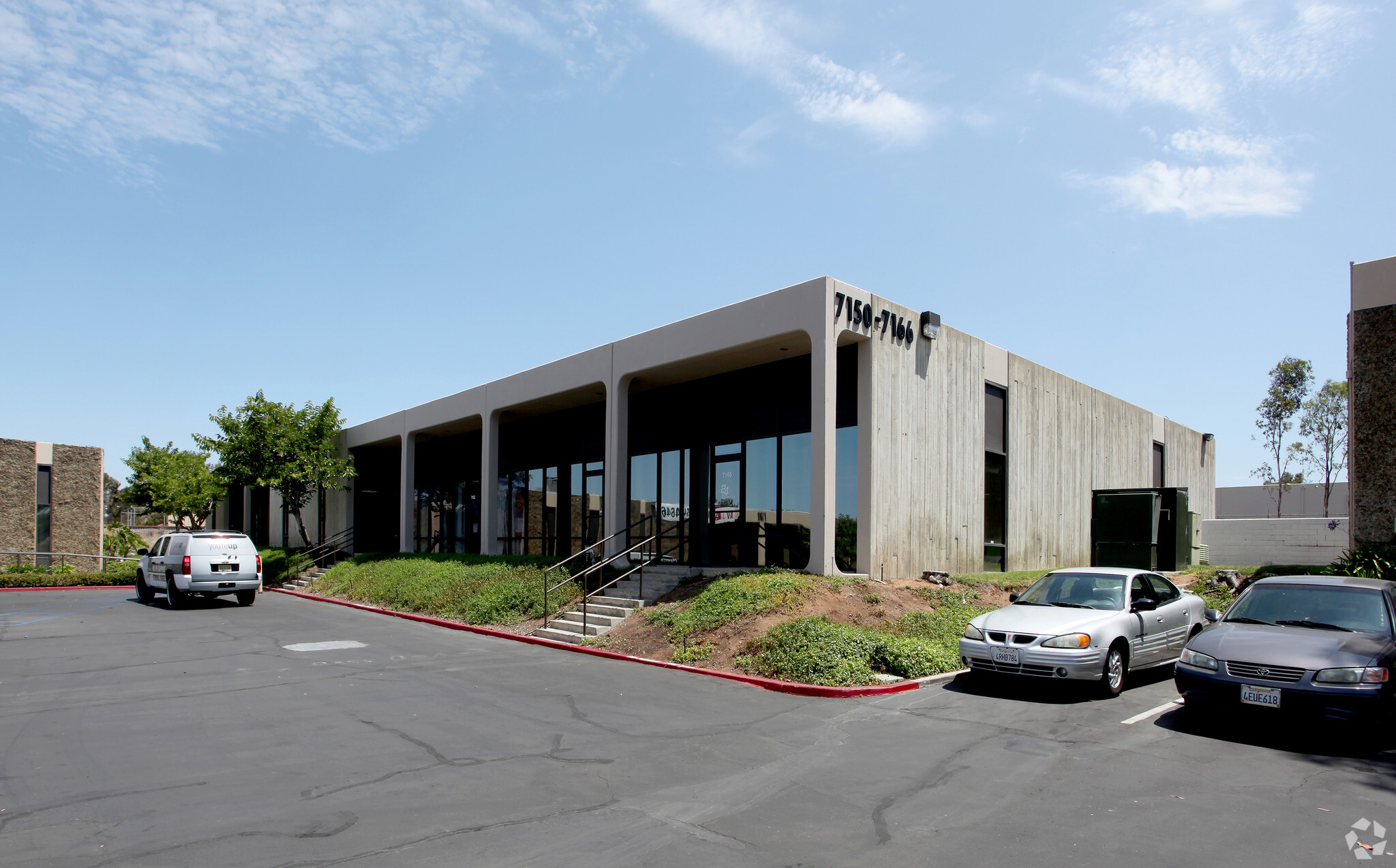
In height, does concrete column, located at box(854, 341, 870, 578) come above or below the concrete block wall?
above

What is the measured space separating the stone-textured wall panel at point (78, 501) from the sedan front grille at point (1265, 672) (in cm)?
4415

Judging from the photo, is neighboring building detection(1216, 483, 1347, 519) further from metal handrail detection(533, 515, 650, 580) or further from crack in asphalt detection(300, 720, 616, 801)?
crack in asphalt detection(300, 720, 616, 801)

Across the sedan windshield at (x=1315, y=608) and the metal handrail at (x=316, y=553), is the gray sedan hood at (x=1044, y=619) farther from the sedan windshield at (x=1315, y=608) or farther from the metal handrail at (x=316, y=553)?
the metal handrail at (x=316, y=553)

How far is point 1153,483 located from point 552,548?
67.0 ft

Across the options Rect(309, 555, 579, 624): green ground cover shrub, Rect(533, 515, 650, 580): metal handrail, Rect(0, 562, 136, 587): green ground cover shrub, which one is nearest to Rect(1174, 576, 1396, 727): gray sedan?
Rect(533, 515, 650, 580): metal handrail

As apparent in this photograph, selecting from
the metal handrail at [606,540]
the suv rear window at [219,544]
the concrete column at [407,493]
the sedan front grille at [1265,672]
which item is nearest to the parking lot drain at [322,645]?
the metal handrail at [606,540]

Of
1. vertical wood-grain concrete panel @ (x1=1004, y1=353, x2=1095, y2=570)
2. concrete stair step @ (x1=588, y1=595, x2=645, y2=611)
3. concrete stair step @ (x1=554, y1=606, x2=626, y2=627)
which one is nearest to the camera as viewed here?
concrete stair step @ (x1=554, y1=606, x2=626, y2=627)

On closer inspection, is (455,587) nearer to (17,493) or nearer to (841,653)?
(841,653)

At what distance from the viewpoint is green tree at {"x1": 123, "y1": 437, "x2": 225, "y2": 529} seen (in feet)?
135

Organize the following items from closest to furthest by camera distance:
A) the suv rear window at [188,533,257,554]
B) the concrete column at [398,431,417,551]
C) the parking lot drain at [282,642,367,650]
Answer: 1. the parking lot drain at [282,642,367,650]
2. the suv rear window at [188,533,257,554]
3. the concrete column at [398,431,417,551]

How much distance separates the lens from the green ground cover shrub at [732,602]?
44.1ft

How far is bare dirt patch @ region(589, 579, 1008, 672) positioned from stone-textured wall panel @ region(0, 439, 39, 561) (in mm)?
34819

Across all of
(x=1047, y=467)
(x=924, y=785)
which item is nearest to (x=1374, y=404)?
(x=1047, y=467)

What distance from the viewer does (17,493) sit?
36.9 metres
